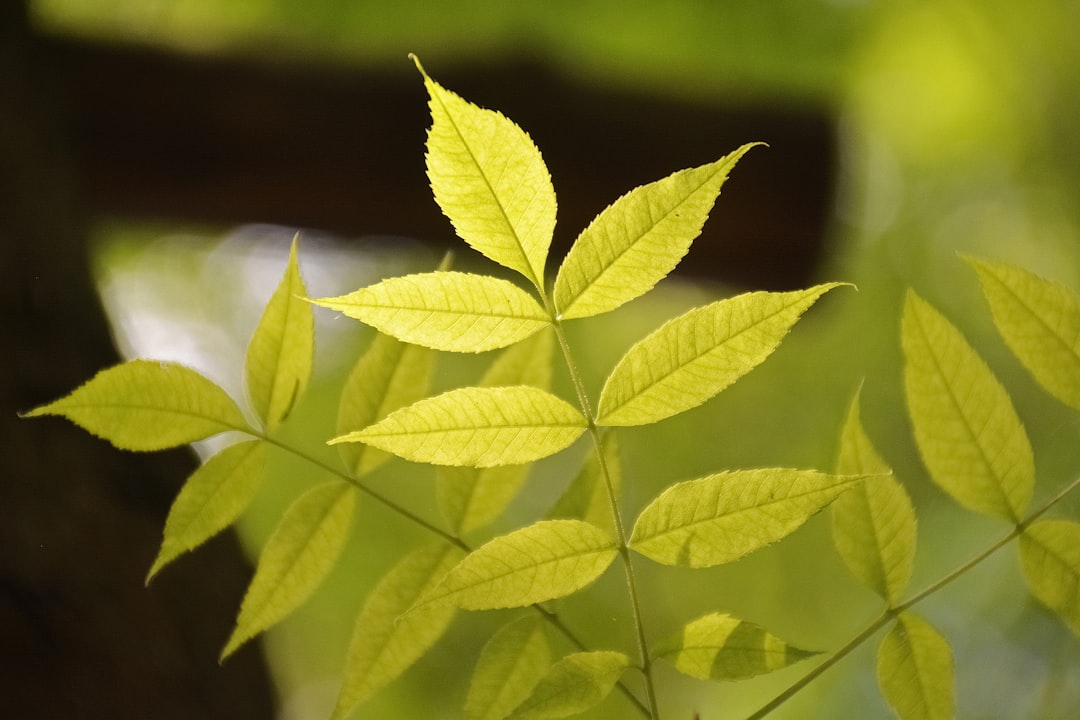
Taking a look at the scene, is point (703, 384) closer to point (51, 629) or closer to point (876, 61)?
point (51, 629)

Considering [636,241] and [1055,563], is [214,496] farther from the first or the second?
[1055,563]

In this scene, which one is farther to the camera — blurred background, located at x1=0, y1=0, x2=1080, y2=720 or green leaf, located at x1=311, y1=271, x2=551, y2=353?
blurred background, located at x1=0, y1=0, x2=1080, y2=720

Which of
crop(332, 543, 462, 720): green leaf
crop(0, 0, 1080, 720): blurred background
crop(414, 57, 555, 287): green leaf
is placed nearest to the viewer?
crop(414, 57, 555, 287): green leaf

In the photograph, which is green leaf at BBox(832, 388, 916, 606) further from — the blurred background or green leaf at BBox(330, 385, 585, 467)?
the blurred background

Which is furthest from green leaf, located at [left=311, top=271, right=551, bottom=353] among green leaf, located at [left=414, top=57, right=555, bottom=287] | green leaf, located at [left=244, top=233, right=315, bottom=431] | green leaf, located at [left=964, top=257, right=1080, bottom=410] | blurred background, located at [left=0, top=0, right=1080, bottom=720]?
blurred background, located at [left=0, top=0, right=1080, bottom=720]

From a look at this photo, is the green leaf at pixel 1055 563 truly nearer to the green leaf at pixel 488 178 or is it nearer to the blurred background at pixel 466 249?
the green leaf at pixel 488 178

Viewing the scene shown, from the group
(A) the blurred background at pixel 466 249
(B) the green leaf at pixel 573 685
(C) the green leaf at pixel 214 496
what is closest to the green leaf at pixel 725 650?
(B) the green leaf at pixel 573 685
